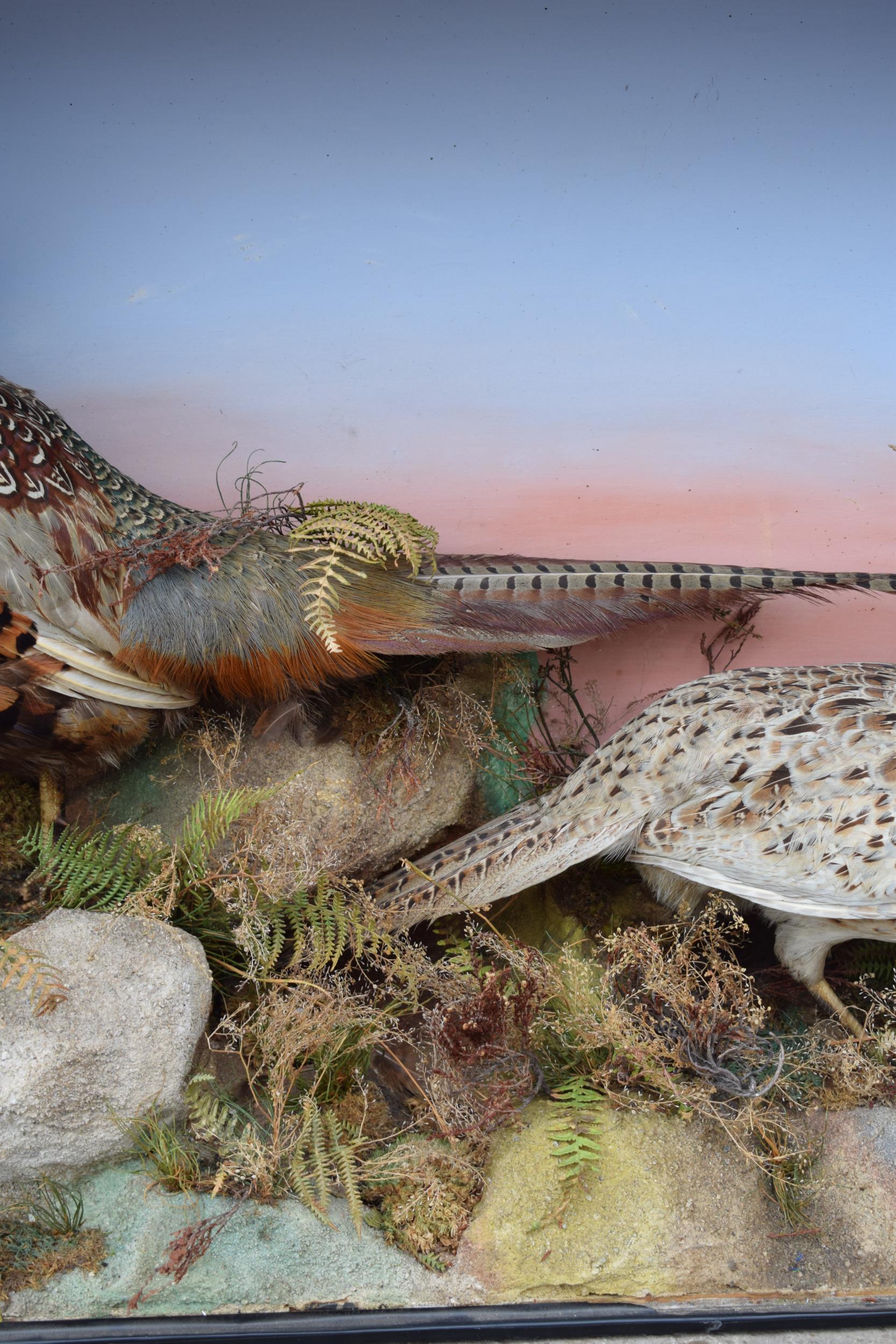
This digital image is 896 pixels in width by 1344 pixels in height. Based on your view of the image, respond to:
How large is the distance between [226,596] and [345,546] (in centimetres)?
30

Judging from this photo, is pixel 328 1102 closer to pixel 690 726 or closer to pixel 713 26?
pixel 690 726

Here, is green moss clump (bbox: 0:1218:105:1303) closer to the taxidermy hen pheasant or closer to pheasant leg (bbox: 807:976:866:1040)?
the taxidermy hen pheasant

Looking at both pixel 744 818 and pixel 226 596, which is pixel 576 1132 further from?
pixel 226 596

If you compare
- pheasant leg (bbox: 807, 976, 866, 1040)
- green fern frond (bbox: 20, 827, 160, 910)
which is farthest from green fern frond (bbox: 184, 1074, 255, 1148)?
pheasant leg (bbox: 807, 976, 866, 1040)

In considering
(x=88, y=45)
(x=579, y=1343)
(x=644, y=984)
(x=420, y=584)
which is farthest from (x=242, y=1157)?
(x=88, y=45)

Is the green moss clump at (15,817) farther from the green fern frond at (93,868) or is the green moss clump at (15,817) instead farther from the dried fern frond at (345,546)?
the dried fern frond at (345,546)

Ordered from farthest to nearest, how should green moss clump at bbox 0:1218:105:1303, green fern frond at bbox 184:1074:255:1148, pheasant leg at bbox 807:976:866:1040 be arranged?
1. pheasant leg at bbox 807:976:866:1040
2. green fern frond at bbox 184:1074:255:1148
3. green moss clump at bbox 0:1218:105:1303

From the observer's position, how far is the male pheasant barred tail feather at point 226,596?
84.4 inches

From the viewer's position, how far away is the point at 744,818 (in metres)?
2.11

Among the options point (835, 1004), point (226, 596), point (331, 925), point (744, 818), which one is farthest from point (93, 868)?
point (835, 1004)

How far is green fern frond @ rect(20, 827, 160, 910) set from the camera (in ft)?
7.09

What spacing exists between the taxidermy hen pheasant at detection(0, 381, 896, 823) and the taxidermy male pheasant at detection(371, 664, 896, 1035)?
0.27 meters

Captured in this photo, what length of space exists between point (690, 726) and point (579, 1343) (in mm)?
1238

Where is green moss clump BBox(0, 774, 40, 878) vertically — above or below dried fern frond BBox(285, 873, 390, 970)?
above
